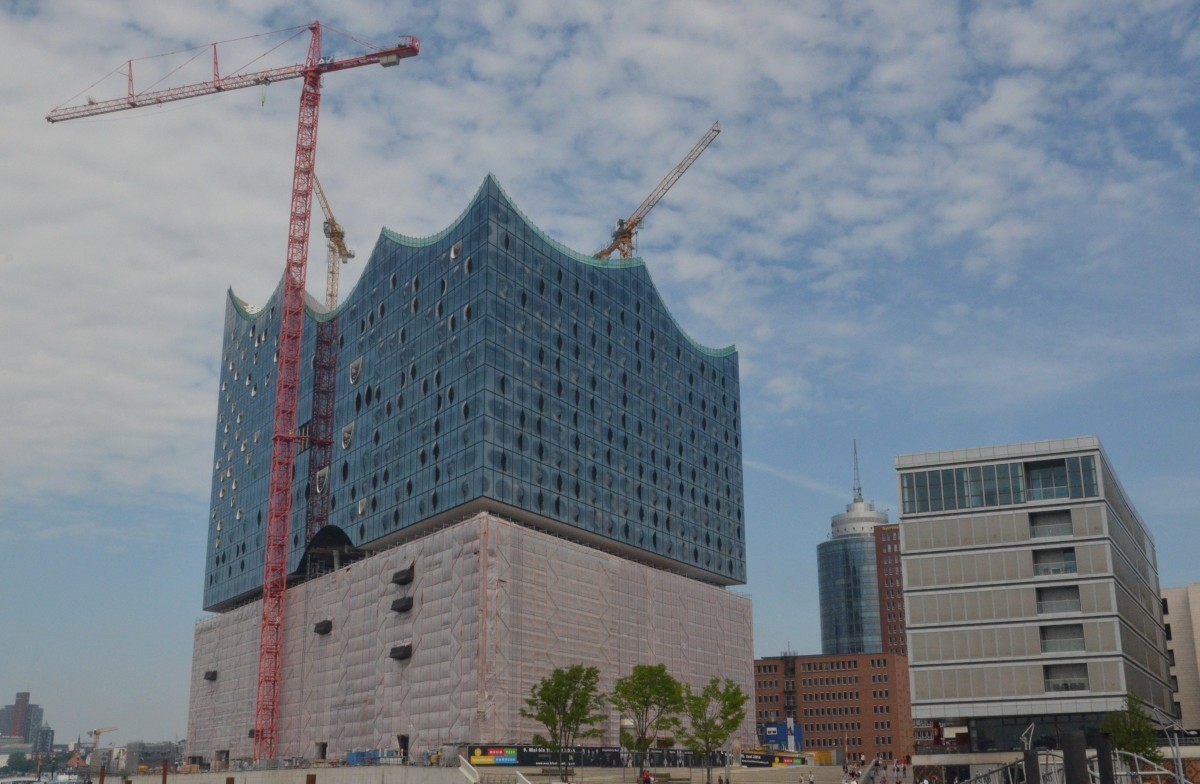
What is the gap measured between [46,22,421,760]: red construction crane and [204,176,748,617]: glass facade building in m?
2.43

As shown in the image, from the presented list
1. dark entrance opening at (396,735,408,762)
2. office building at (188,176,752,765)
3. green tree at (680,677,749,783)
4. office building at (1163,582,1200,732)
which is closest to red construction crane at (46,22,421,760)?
office building at (188,176,752,765)

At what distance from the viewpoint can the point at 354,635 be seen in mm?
109750

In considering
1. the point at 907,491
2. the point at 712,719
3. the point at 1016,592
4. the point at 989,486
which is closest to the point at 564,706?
the point at 712,719

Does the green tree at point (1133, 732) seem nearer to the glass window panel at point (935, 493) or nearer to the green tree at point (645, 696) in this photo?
the glass window panel at point (935, 493)

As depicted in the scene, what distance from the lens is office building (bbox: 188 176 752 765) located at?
3898 inches

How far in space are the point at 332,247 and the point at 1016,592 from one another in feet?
370

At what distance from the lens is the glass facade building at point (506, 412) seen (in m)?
104

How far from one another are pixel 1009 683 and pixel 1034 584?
776cm

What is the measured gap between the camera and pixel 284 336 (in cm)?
12581

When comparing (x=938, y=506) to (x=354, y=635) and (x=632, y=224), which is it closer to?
(x=354, y=635)

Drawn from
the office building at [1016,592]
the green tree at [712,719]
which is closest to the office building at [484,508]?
the green tree at [712,719]

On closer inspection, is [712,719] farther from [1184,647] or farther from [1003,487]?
[1184,647]

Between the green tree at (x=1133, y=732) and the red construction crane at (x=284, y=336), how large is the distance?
81990mm

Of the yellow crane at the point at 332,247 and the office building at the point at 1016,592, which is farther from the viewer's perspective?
the yellow crane at the point at 332,247
